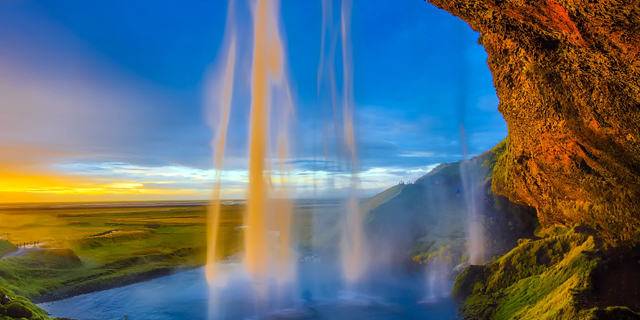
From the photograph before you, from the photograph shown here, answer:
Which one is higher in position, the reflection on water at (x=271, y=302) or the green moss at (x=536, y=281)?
the green moss at (x=536, y=281)

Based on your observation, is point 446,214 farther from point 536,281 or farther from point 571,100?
point 571,100

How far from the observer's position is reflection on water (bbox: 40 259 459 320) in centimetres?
2294

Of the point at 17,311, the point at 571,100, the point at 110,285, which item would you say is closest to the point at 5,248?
the point at 110,285

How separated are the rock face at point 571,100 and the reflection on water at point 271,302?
11245 mm

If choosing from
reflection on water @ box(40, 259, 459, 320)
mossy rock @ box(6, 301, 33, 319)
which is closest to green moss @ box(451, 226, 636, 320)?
reflection on water @ box(40, 259, 459, 320)

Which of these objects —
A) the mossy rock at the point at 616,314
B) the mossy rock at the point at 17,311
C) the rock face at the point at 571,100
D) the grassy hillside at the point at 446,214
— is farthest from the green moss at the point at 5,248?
the mossy rock at the point at 616,314

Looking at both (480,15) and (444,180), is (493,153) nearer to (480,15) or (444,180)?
(444,180)

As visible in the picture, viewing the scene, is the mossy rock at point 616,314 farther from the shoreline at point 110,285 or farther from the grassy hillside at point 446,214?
the shoreline at point 110,285

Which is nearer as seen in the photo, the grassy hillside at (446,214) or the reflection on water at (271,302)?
the reflection on water at (271,302)

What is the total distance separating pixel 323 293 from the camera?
2767 cm

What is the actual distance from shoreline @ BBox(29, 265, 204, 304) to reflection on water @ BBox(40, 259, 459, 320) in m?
1.27

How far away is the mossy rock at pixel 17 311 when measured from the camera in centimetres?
1717

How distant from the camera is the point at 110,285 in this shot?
3269 centimetres

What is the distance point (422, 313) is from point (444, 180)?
3777 centimetres
